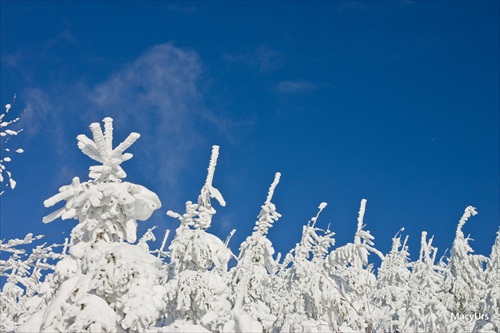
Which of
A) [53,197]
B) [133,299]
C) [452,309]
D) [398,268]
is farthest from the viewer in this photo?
[398,268]

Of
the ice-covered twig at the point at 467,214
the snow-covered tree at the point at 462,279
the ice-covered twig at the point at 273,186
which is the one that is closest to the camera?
the ice-covered twig at the point at 273,186

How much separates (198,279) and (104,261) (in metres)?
9.27

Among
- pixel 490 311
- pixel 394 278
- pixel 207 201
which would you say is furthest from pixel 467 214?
pixel 207 201

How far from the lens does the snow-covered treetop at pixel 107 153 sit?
8914 millimetres

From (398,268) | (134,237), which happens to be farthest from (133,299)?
(398,268)

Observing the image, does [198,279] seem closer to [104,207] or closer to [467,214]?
[104,207]

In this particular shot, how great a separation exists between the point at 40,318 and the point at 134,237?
1857 millimetres

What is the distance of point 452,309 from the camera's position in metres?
27.6

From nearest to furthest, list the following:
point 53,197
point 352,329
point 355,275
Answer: point 53,197 < point 352,329 < point 355,275

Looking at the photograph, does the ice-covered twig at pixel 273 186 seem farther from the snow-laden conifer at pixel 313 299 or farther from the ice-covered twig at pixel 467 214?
the ice-covered twig at pixel 467 214

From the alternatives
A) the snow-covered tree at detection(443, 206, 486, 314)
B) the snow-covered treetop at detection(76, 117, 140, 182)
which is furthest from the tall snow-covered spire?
the snow-covered tree at detection(443, 206, 486, 314)

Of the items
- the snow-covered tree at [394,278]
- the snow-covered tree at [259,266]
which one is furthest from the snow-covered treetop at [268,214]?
the snow-covered tree at [394,278]

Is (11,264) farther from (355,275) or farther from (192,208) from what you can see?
(355,275)

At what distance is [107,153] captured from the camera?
897 cm
